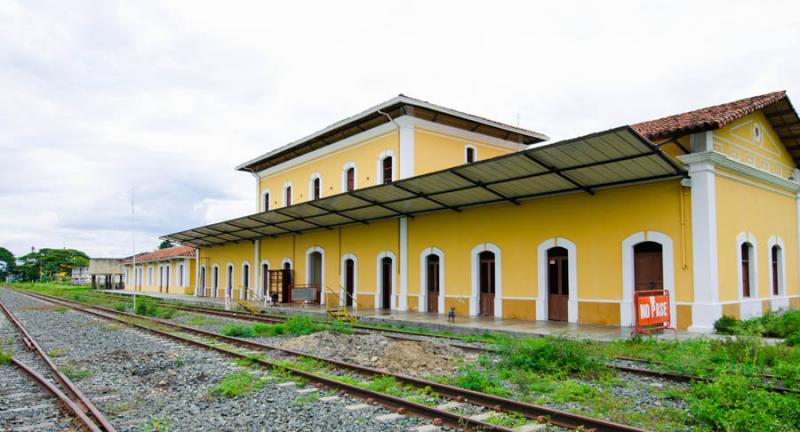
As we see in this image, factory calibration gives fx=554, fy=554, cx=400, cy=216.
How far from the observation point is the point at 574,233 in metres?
15.6

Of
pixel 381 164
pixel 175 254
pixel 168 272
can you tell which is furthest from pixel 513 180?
pixel 168 272

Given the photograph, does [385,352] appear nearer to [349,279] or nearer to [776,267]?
[776,267]

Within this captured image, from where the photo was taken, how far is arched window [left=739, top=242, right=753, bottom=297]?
49.5ft

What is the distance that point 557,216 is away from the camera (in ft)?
52.7

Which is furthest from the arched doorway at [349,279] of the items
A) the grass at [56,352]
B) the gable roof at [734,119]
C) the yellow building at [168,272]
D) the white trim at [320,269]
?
the yellow building at [168,272]

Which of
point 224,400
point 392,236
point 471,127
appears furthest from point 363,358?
point 471,127

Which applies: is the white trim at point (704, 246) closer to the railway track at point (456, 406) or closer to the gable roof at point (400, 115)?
the railway track at point (456, 406)

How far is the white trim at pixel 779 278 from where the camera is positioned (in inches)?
629

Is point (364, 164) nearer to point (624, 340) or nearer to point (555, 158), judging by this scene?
point (555, 158)

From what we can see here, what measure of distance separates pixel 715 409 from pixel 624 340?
5.88 meters

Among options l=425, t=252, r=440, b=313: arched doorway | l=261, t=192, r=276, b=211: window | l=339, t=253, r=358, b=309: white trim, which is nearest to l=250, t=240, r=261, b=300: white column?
l=261, t=192, r=276, b=211: window

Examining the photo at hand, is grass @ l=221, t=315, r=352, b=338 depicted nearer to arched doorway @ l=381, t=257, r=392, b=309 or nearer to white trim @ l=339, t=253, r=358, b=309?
arched doorway @ l=381, t=257, r=392, b=309

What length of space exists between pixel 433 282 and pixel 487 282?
102 inches

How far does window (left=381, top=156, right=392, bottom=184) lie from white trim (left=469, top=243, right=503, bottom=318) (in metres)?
5.73
